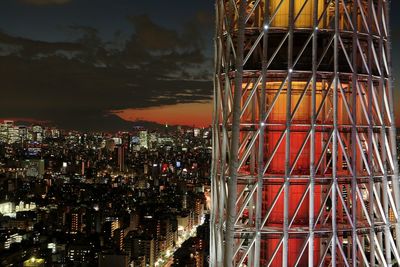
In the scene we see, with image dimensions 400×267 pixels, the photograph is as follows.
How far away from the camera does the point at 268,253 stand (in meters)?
13.4

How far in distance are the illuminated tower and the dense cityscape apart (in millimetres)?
50825

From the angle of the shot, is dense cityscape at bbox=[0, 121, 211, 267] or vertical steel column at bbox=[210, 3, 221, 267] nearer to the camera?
vertical steel column at bbox=[210, 3, 221, 267]

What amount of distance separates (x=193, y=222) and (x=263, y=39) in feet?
314

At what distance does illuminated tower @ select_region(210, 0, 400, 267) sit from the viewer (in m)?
12.6

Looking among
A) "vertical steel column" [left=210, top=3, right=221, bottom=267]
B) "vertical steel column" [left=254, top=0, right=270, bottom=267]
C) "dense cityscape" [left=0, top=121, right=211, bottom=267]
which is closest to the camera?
"vertical steel column" [left=254, top=0, right=270, bottom=267]

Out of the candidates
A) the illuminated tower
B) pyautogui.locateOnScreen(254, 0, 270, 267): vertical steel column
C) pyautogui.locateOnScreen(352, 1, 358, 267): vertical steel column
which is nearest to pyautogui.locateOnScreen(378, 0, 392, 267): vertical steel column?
the illuminated tower

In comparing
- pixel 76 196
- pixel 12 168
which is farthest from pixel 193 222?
pixel 12 168

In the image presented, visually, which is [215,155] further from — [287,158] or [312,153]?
[312,153]

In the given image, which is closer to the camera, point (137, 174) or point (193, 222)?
point (193, 222)

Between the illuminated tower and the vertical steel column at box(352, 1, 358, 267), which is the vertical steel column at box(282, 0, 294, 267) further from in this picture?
the vertical steel column at box(352, 1, 358, 267)

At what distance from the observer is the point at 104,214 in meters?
95.7

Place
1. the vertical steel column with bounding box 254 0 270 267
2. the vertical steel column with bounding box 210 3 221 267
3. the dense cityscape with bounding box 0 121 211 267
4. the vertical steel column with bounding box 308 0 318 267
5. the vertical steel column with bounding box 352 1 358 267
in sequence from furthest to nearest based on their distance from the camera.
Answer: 1. the dense cityscape with bounding box 0 121 211 267
2. the vertical steel column with bounding box 210 3 221 267
3. the vertical steel column with bounding box 352 1 358 267
4. the vertical steel column with bounding box 308 0 318 267
5. the vertical steel column with bounding box 254 0 270 267

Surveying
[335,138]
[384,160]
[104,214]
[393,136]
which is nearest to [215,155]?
[335,138]

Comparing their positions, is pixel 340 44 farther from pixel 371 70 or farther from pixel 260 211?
pixel 260 211
